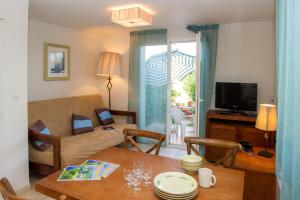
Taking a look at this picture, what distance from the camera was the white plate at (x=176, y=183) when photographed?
4.09 feet

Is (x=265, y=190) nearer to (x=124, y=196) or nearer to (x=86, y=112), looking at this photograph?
(x=124, y=196)

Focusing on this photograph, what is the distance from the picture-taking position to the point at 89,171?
1.54m

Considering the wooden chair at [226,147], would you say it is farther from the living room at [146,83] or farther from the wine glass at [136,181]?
the wine glass at [136,181]

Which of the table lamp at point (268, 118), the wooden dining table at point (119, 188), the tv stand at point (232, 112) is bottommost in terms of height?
the wooden dining table at point (119, 188)

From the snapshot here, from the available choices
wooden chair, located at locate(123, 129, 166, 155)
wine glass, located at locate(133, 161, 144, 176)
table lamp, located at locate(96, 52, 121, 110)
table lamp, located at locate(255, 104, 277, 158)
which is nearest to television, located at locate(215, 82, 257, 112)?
table lamp, located at locate(255, 104, 277, 158)

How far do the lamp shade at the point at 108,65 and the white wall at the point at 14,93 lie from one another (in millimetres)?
1955

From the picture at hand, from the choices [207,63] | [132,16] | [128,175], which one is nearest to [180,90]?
[207,63]

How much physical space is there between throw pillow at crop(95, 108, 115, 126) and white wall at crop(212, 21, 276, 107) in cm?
212

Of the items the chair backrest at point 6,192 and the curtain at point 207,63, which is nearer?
the chair backrest at point 6,192

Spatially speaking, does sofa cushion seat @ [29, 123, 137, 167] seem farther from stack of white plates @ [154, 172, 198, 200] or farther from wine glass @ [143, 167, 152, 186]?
stack of white plates @ [154, 172, 198, 200]

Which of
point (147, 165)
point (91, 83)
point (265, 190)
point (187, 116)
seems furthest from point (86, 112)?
point (265, 190)

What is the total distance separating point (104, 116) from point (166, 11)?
7.38 ft

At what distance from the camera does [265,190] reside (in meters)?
2.03

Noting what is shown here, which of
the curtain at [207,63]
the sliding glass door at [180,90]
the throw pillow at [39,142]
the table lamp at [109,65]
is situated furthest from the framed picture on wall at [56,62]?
the curtain at [207,63]
